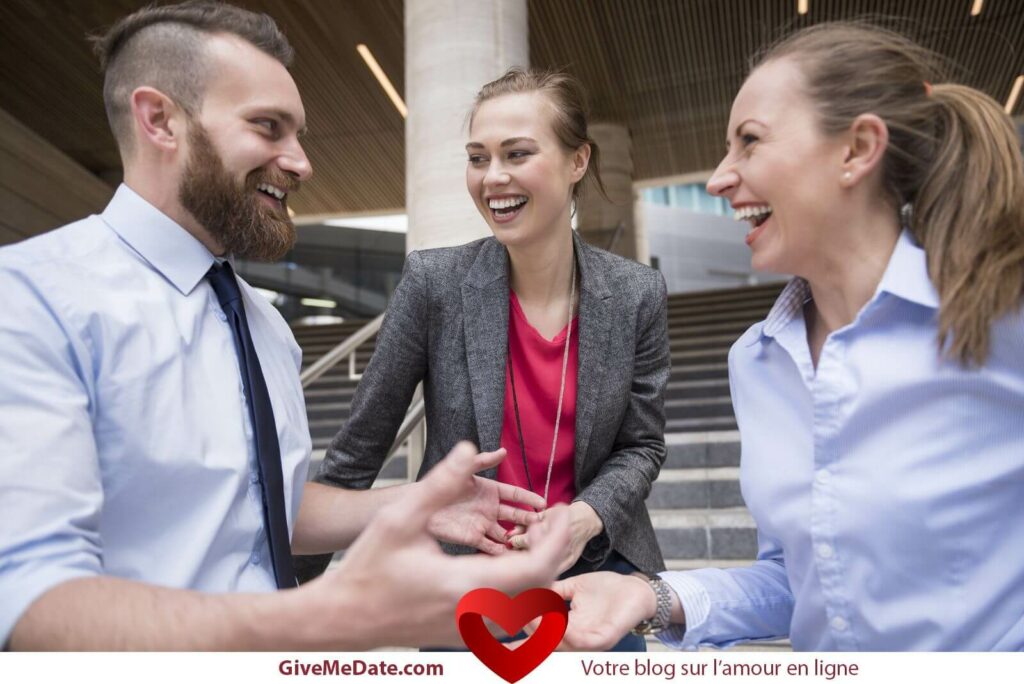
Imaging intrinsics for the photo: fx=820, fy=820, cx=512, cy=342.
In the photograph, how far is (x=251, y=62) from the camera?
1.48 meters

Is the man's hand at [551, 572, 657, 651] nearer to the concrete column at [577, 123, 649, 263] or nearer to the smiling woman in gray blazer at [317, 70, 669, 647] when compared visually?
the smiling woman in gray blazer at [317, 70, 669, 647]

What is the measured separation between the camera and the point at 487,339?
1792 mm

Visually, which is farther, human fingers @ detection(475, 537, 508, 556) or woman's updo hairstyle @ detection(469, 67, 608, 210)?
woman's updo hairstyle @ detection(469, 67, 608, 210)

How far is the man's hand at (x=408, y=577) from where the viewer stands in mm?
773

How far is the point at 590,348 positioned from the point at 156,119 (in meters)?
0.97

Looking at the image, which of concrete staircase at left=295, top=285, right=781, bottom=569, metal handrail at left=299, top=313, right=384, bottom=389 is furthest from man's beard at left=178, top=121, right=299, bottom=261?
concrete staircase at left=295, top=285, right=781, bottom=569

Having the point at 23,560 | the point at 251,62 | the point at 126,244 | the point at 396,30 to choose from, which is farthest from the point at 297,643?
the point at 396,30

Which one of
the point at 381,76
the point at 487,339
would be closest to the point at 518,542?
the point at 487,339

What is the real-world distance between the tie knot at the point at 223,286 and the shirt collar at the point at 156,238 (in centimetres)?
4

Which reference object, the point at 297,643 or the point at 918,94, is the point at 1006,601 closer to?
the point at 918,94

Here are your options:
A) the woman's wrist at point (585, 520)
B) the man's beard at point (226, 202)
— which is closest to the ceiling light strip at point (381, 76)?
the man's beard at point (226, 202)

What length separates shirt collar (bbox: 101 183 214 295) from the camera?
1.34 m

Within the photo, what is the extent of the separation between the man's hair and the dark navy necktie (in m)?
Answer: 0.43

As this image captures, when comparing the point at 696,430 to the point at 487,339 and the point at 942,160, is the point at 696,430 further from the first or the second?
the point at 942,160
